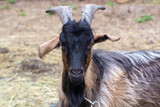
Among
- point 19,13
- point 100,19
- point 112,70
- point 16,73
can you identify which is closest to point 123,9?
point 100,19

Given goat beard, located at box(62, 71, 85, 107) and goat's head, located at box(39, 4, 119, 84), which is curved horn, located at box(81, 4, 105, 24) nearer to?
A: goat's head, located at box(39, 4, 119, 84)

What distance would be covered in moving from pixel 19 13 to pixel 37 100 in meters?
6.74

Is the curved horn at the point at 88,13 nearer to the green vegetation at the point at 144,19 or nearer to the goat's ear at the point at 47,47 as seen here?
the goat's ear at the point at 47,47

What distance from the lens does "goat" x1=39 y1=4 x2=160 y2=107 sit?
9.40 feet

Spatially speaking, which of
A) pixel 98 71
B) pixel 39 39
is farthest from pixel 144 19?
pixel 98 71

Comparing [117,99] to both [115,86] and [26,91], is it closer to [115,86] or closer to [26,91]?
[115,86]

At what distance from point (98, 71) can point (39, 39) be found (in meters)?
4.62

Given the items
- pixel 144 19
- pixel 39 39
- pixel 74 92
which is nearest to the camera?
pixel 74 92

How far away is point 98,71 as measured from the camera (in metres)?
3.35

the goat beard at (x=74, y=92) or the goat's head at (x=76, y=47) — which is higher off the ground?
the goat's head at (x=76, y=47)

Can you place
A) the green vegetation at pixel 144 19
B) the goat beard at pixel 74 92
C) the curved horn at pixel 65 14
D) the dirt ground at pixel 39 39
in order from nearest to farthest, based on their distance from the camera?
the goat beard at pixel 74 92, the curved horn at pixel 65 14, the dirt ground at pixel 39 39, the green vegetation at pixel 144 19

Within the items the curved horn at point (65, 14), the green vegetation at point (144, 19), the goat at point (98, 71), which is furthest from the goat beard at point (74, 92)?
the green vegetation at point (144, 19)

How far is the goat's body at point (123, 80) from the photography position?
3.26 m

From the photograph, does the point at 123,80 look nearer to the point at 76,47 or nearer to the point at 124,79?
the point at 124,79
